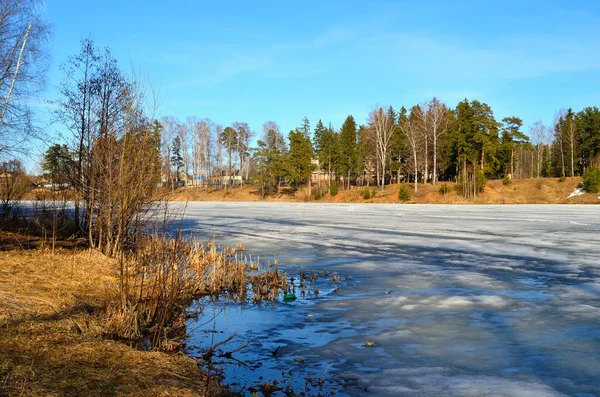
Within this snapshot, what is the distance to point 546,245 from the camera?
14.6 m

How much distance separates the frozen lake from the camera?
16.0 feet

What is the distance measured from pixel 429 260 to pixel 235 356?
7812 mm

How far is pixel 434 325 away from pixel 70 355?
464cm

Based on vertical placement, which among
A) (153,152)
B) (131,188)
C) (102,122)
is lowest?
(131,188)

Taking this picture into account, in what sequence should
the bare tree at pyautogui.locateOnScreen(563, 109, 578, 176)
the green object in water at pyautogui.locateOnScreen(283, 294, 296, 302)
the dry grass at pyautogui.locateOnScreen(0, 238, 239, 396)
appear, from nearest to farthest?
the dry grass at pyautogui.locateOnScreen(0, 238, 239, 396) < the green object in water at pyautogui.locateOnScreen(283, 294, 296, 302) < the bare tree at pyautogui.locateOnScreen(563, 109, 578, 176)

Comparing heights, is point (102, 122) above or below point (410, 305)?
above

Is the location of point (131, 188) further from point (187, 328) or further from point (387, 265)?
point (387, 265)

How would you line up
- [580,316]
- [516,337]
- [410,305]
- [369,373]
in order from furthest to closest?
[410,305] < [580,316] < [516,337] < [369,373]

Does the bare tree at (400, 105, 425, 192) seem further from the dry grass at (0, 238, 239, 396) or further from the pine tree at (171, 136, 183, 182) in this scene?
the dry grass at (0, 238, 239, 396)

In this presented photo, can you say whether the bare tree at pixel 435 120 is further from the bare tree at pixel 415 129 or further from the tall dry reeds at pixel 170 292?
the tall dry reeds at pixel 170 292

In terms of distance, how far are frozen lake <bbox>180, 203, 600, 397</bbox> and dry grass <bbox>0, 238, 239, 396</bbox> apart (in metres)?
0.77

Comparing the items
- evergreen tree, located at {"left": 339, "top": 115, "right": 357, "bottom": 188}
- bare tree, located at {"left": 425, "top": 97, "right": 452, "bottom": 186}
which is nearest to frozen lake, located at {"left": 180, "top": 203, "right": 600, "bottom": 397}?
bare tree, located at {"left": 425, "top": 97, "right": 452, "bottom": 186}

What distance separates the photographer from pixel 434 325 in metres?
6.78

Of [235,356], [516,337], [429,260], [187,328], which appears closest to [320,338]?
[235,356]
